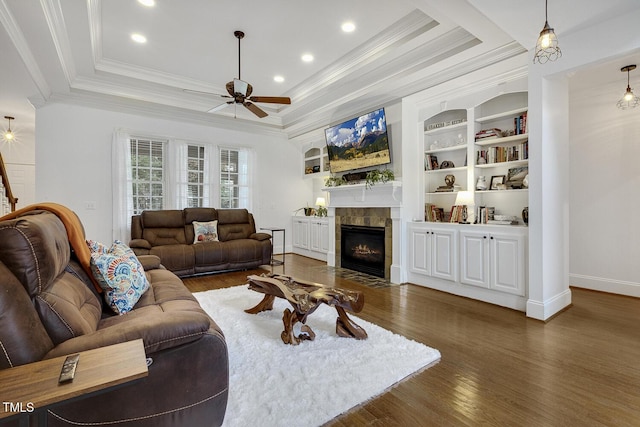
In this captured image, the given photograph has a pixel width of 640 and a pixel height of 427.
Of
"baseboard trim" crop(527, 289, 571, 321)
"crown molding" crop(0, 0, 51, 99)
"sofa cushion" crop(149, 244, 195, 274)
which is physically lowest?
"baseboard trim" crop(527, 289, 571, 321)

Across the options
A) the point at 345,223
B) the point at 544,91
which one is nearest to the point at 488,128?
the point at 544,91

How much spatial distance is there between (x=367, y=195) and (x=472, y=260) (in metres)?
1.83

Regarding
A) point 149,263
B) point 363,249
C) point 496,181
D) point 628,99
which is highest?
point 628,99

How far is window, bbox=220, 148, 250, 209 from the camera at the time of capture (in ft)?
21.1

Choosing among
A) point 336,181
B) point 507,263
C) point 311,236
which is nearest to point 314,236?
point 311,236

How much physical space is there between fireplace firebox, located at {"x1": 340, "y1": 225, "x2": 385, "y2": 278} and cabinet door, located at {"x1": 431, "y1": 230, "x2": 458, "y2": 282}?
0.86 metres

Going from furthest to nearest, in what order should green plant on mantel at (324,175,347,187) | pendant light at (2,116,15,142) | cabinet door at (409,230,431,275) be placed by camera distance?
pendant light at (2,116,15,142)
green plant on mantel at (324,175,347,187)
cabinet door at (409,230,431,275)

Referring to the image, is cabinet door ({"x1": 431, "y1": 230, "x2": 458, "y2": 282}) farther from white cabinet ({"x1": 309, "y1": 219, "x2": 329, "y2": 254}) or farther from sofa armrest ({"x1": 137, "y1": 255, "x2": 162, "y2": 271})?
sofa armrest ({"x1": 137, "y1": 255, "x2": 162, "y2": 271})

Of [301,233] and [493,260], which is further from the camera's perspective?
[301,233]

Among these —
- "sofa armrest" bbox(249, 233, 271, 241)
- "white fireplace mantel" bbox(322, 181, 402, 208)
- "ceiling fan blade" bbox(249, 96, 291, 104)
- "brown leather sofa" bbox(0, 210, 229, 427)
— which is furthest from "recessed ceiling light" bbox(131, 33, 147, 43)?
"white fireplace mantel" bbox(322, 181, 402, 208)

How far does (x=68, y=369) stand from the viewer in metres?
0.92

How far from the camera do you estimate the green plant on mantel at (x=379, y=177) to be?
4516mm

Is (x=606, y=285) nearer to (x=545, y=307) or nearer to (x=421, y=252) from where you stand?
(x=545, y=307)

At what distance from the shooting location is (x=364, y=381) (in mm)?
1943
